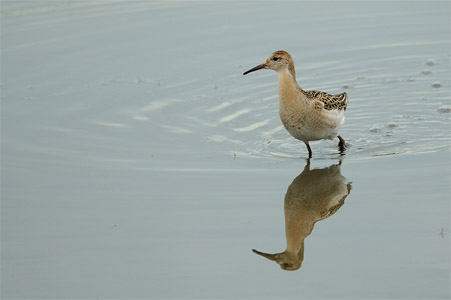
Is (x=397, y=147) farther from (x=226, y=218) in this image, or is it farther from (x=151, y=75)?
(x=151, y=75)

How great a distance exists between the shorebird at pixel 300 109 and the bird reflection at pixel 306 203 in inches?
18.5

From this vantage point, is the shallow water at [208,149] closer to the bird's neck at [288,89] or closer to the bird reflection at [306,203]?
the bird reflection at [306,203]

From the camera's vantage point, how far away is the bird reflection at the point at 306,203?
6852 mm

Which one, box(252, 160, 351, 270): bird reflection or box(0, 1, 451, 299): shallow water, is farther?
box(252, 160, 351, 270): bird reflection

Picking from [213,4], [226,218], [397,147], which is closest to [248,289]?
[226,218]

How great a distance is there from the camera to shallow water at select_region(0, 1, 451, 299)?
21.7 ft

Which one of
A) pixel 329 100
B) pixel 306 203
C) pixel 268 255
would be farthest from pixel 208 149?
pixel 268 255

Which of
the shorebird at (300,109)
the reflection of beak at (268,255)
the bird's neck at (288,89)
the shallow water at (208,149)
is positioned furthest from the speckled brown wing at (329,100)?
the reflection of beak at (268,255)

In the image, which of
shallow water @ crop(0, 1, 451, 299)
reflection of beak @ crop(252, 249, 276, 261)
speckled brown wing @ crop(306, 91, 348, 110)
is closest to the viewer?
shallow water @ crop(0, 1, 451, 299)

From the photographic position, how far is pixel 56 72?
1273 cm

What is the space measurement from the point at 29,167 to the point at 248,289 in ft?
12.9

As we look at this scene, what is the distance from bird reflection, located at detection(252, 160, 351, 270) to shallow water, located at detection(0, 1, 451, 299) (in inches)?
3.4

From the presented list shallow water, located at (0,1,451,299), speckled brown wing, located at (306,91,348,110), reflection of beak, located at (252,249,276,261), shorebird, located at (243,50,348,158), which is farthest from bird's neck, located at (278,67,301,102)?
reflection of beak, located at (252,249,276,261)

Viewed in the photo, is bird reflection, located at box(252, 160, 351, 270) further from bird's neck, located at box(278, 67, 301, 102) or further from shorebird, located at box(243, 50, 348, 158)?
bird's neck, located at box(278, 67, 301, 102)
